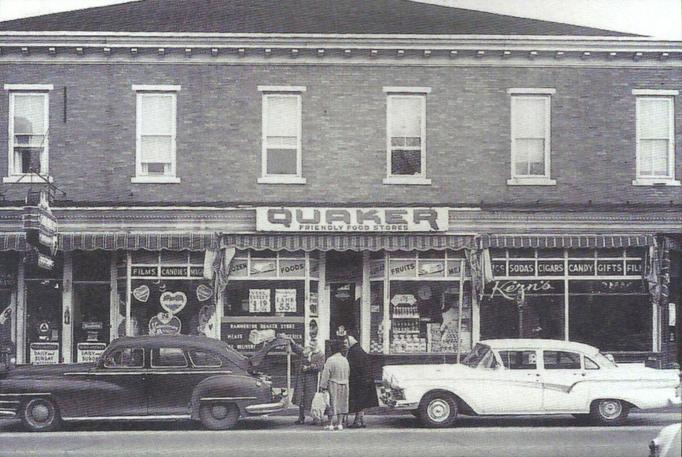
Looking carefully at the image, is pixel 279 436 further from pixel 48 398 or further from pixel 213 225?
pixel 213 225

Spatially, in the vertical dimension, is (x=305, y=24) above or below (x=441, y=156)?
above

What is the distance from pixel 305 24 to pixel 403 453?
10953 millimetres

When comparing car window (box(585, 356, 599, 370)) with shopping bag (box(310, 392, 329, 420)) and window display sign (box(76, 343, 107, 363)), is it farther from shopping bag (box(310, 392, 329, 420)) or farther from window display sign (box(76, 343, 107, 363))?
window display sign (box(76, 343, 107, 363))

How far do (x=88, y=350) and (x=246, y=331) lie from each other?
11.0 ft

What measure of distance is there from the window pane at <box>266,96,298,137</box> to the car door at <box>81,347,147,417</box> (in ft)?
22.3

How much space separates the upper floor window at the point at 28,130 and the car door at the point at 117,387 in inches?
254

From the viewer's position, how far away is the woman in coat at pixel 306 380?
15898 mm

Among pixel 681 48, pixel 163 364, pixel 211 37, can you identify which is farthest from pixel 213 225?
pixel 681 48

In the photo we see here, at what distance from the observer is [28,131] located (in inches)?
779

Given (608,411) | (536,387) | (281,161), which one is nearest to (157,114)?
(281,161)

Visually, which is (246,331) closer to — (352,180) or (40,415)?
(352,180)

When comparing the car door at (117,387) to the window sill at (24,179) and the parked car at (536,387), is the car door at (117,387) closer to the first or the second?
the parked car at (536,387)

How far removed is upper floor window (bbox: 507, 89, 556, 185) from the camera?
20172mm

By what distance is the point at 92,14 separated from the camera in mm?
21156
